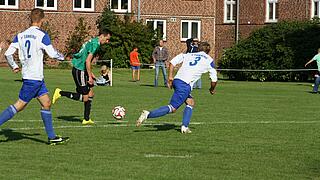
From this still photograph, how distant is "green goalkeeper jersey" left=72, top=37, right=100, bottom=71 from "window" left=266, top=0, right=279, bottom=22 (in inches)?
1820

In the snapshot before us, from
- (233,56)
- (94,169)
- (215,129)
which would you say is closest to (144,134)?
(215,129)

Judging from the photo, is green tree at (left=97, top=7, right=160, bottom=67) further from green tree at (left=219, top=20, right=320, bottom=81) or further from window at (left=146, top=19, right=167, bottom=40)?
green tree at (left=219, top=20, right=320, bottom=81)

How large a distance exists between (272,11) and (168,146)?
166 ft

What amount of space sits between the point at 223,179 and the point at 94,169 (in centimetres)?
170

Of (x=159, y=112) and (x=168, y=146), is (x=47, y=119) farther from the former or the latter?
(x=159, y=112)

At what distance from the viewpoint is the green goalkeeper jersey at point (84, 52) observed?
17859 millimetres

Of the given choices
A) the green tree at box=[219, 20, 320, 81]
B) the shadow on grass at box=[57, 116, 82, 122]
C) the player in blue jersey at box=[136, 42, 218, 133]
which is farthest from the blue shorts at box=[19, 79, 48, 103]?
the green tree at box=[219, 20, 320, 81]

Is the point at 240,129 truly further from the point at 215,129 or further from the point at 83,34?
the point at 83,34

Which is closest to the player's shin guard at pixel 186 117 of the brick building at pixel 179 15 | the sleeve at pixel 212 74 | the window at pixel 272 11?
the sleeve at pixel 212 74

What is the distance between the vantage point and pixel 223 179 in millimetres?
10672

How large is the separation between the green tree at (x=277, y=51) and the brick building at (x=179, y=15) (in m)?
11.4

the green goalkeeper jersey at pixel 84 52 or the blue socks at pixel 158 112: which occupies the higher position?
the green goalkeeper jersey at pixel 84 52

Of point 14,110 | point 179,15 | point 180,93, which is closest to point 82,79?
point 180,93

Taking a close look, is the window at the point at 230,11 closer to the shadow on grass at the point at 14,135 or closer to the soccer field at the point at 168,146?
the soccer field at the point at 168,146
